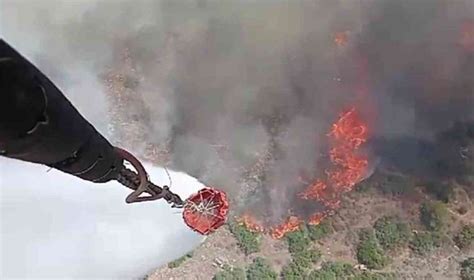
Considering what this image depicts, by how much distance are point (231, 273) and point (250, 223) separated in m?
0.99

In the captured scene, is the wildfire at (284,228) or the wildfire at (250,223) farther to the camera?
the wildfire at (284,228)

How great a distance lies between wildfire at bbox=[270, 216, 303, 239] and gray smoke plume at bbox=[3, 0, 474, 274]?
588 mm

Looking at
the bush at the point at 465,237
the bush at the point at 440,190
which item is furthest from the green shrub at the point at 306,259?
the bush at the point at 465,237

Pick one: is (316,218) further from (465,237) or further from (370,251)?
(465,237)

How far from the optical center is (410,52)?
35.2 feet

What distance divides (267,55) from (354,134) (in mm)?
2444

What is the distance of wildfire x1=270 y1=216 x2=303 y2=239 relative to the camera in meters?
11.1

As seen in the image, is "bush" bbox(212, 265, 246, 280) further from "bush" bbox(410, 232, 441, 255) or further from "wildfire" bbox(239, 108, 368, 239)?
"bush" bbox(410, 232, 441, 255)

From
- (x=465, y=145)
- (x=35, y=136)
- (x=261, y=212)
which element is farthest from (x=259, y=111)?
(x=35, y=136)

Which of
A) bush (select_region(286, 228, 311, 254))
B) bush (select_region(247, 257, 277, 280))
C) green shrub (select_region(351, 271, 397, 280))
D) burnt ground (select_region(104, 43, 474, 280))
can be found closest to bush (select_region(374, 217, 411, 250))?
burnt ground (select_region(104, 43, 474, 280))

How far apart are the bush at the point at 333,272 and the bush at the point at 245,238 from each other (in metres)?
1.19

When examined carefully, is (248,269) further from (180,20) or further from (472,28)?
(472,28)

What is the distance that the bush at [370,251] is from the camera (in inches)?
429

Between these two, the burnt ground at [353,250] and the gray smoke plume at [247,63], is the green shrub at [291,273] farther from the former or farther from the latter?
the gray smoke plume at [247,63]
